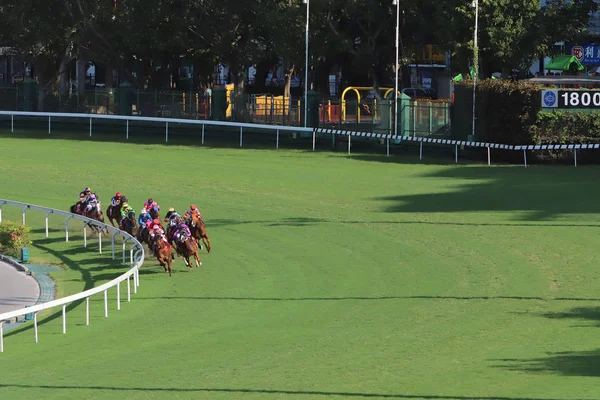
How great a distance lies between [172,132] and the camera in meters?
42.4

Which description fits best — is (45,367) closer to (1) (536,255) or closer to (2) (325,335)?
(2) (325,335)

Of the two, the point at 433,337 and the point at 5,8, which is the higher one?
the point at 5,8

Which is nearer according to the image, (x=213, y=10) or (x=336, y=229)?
(x=336, y=229)

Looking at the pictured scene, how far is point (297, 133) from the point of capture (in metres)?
39.4

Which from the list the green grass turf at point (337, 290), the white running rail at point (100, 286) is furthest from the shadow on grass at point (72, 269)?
the white running rail at point (100, 286)

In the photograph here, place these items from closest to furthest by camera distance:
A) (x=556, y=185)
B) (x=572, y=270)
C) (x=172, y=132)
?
(x=572, y=270) < (x=556, y=185) < (x=172, y=132)

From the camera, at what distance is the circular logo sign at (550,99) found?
113 ft

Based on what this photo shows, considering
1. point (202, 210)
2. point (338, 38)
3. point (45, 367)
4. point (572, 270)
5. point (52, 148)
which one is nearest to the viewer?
point (45, 367)

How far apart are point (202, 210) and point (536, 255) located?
913 centimetres

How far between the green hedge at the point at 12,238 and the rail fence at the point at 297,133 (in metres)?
15.5

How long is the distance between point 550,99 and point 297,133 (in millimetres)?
8996

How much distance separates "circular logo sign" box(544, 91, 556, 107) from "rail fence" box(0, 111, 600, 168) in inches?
50.1

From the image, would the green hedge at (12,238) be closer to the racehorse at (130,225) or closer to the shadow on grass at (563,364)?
the racehorse at (130,225)

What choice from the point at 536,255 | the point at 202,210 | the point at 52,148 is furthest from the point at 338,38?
the point at 536,255
